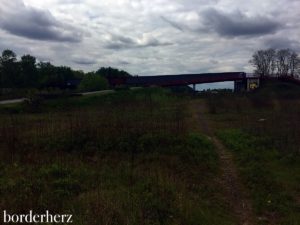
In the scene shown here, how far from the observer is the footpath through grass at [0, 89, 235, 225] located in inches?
263

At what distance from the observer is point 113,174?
9.40 m

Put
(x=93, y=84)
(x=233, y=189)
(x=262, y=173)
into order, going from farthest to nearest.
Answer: (x=93, y=84) → (x=262, y=173) → (x=233, y=189)

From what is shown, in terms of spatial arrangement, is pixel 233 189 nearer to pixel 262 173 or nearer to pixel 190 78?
pixel 262 173

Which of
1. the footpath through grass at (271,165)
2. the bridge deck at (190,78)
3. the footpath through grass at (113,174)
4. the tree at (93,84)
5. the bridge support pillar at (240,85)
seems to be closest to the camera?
the footpath through grass at (113,174)

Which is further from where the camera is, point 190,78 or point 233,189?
point 190,78

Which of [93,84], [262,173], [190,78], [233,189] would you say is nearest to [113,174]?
[233,189]

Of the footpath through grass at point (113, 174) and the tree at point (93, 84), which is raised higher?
the tree at point (93, 84)

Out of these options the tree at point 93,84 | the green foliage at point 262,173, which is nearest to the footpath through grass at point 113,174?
the green foliage at point 262,173

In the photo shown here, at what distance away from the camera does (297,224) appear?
6.89m

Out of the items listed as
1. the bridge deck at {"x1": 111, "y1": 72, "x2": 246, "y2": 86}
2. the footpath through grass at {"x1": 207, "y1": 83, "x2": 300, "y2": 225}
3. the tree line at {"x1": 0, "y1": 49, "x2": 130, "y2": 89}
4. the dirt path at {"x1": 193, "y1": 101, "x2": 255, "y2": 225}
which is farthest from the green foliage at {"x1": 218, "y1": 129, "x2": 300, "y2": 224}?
the tree line at {"x1": 0, "y1": 49, "x2": 130, "y2": 89}

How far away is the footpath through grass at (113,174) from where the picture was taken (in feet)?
21.9

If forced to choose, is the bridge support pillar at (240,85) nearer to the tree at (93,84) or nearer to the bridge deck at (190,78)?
the bridge deck at (190,78)

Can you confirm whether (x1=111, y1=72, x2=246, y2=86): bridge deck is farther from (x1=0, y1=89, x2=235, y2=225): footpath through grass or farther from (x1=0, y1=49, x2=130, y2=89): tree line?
(x1=0, y1=89, x2=235, y2=225): footpath through grass

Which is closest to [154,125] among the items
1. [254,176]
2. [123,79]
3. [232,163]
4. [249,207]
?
[232,163]
